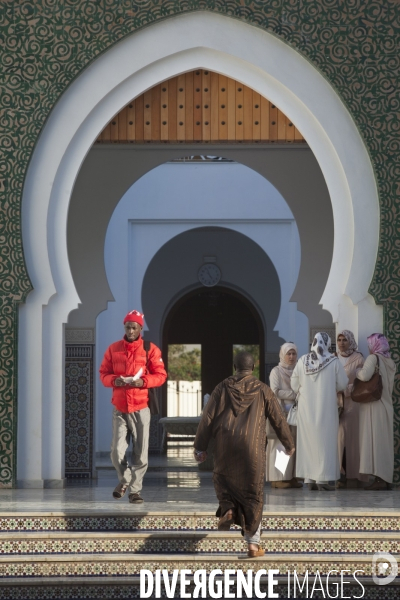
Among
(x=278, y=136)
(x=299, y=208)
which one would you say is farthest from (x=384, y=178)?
(x=299, y=208)

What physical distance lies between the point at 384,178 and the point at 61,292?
1998 mm

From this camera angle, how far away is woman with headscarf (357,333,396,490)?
561cm

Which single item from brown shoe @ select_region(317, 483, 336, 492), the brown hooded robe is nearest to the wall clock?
brown shoe @ select_region(317, 483, 336, 492)

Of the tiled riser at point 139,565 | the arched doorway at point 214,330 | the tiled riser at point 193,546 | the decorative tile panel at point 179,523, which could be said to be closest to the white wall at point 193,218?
the arched doorway at point 214,330

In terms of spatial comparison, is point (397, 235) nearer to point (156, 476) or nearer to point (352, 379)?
point (352, 379)

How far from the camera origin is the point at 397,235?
5879mm

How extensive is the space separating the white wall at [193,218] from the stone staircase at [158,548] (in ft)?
18.6

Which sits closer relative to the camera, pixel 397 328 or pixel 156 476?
pixel 397 328

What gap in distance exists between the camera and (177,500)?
5078 mm

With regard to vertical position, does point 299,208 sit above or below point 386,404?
above

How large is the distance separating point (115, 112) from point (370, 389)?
7.26 feet

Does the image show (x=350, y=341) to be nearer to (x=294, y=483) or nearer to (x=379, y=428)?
(x=379, y=428)

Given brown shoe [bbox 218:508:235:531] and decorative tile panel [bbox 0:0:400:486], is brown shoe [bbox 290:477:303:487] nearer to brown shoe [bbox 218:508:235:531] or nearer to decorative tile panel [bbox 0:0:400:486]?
decorative tile panel [bbox 0:0:400:486]

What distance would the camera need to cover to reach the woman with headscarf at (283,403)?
5906 millimetres
